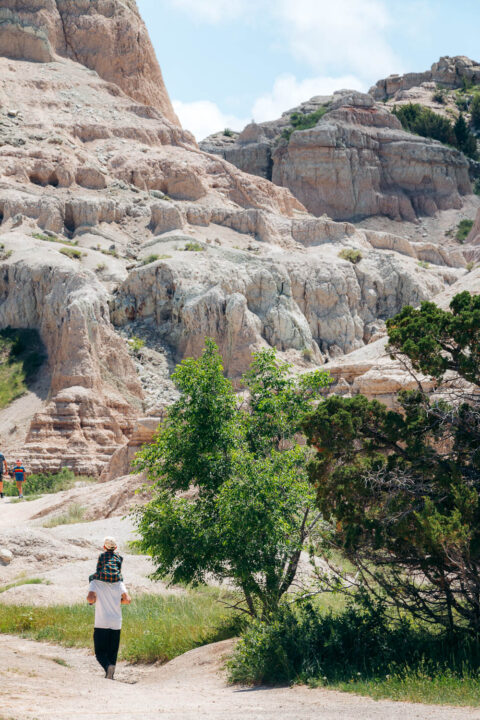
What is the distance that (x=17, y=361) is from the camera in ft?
122

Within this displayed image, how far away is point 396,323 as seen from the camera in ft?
29.1

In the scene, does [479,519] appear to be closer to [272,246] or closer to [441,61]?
[272,246]

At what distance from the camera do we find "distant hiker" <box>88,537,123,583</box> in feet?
27.9

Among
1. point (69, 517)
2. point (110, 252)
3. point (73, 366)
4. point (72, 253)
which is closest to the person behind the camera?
point (69, 517)

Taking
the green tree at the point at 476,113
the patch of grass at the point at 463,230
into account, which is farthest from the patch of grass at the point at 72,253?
the green tree at the point at 476,113

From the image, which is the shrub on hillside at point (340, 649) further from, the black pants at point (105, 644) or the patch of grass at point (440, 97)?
the patch of grass at point (440, 97)

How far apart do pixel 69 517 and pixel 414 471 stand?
46.6 ft

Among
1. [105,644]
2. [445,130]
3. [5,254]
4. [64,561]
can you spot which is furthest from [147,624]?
[445,130]

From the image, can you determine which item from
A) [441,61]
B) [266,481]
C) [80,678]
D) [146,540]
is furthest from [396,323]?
[441,61]

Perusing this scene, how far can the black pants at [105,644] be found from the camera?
8.52 metres

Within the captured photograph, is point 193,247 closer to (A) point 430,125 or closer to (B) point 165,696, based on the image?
(B) point 165,696

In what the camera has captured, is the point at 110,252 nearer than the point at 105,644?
No

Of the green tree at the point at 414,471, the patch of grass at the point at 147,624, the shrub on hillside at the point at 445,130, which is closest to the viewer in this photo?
the green tree at the point at 414,471

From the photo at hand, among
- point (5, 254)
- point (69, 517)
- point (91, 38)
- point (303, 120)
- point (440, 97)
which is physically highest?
point (440, 97)
